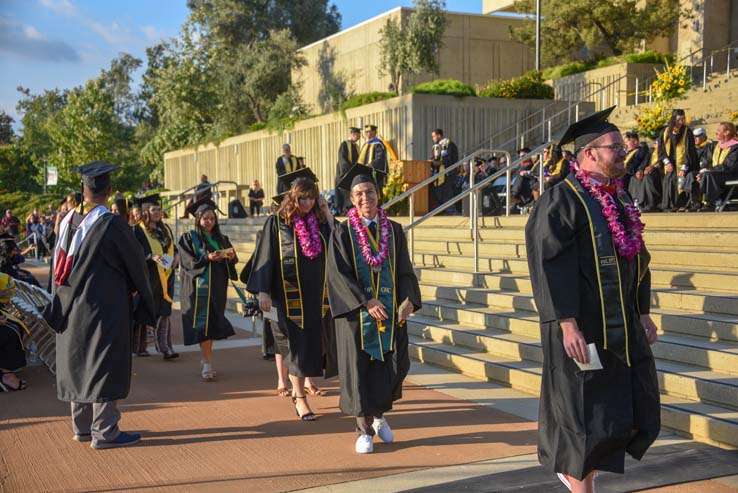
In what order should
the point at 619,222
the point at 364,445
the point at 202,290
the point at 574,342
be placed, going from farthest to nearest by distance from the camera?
the point at 202,290 < the point at 364,445 < the point at 619,222 < the point at 574,342

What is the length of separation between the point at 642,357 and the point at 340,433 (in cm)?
275

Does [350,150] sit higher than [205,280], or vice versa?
[350,150]

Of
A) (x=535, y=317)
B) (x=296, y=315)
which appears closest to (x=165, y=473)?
(x=296, y=315)

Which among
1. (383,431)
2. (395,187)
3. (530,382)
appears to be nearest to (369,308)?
(383,431)

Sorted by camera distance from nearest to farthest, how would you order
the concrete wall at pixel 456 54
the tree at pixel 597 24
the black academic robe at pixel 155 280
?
the black academic robe at pixel 155 280 < the tree at pixel 597 24 < the concrete wall at pixel 456 54

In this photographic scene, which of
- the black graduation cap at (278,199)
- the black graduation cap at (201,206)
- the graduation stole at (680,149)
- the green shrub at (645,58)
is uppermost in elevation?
the green shrub at (645,58)

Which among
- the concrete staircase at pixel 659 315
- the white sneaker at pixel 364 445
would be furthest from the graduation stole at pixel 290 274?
the concrete staircase at pixel 659 315

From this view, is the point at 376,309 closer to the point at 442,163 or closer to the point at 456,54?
the point at 442,163

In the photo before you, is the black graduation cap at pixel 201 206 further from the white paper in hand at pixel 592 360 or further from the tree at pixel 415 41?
the tree at pixel 415 41

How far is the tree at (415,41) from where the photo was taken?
76.8 feet

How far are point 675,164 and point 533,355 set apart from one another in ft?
18.5

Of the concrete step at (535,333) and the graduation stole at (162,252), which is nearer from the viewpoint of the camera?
the concrete step at (535,333)

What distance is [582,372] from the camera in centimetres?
354

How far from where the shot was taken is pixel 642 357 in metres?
3.63
